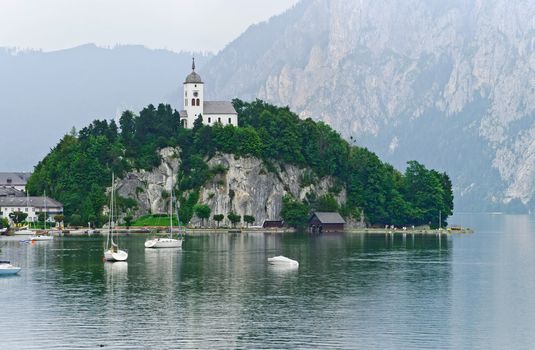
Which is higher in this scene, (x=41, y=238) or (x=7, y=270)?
(x=41, y=238)

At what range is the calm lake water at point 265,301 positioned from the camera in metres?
74.9

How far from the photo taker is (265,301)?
93.6 metres

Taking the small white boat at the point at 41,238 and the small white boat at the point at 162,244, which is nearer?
the small white boat at the point at 162,244

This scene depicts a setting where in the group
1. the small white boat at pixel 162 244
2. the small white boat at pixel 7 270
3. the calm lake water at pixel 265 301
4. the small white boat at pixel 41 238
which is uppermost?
the small white boat at pixel 41 238

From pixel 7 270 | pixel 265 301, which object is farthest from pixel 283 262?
pixel 265 301

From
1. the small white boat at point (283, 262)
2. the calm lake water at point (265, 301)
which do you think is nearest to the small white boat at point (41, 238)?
the calm lake water at point (265, 301)

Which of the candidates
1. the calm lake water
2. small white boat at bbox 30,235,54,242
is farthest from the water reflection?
small white boat at bbox 30,235,54,242

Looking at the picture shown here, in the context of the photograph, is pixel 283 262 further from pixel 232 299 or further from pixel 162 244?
pixel 162 244

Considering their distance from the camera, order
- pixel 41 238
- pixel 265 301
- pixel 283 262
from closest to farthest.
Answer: pixel 265 301
pixel 283 262
pixel 41 238

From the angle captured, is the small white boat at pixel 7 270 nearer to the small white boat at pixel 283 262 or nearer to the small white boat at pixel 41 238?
the small white boat at pixel 283 262

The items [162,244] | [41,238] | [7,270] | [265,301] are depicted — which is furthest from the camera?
[41,238]

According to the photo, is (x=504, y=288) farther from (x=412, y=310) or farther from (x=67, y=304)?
(x=67, y=304)

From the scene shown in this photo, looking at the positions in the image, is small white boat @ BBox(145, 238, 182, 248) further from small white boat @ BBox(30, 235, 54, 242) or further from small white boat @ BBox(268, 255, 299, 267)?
small white boat @ BBox(268, 255, 299, 267)

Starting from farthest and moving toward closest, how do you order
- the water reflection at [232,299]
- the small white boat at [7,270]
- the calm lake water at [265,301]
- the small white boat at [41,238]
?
1. the small white boat at [41,238]
2. the small white boat at [7,270]
3. the water reflection at [232,299]
4. the calm lake water at [265,301]
